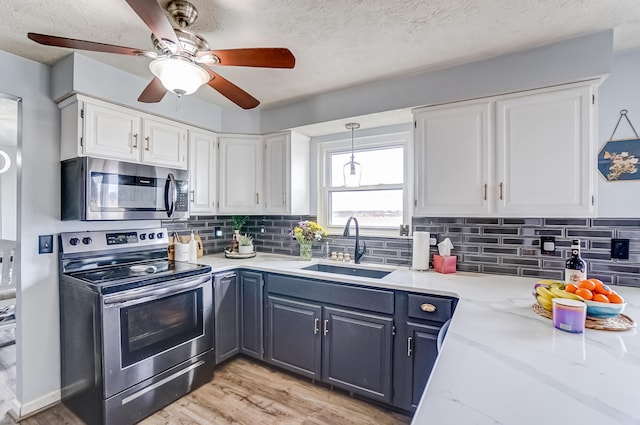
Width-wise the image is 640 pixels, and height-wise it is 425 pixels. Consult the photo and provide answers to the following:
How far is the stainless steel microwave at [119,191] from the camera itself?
2080 millimetres

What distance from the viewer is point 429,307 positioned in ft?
6.22

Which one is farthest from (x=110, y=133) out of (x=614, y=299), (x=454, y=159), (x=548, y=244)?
(x=548, y=244)

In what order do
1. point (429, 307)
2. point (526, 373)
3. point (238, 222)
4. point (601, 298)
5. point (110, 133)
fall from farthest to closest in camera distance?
point (238, 222) < point (110, 133) < point (429, 307) < point (601, 298) < point (526, 373)

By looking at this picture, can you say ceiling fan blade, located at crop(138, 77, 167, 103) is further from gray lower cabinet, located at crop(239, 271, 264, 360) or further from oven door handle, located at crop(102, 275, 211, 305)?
gray lower cabinet, located at crop(239, 271, 264, 360)

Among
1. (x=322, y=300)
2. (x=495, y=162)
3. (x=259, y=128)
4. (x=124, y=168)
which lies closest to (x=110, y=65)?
(x=124, y=168)

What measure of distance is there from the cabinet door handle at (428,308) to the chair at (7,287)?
156 inches

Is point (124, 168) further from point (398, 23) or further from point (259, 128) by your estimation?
point (398, 23)

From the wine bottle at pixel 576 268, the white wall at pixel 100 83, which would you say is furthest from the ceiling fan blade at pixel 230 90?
the wine bottle at pixel 576 268

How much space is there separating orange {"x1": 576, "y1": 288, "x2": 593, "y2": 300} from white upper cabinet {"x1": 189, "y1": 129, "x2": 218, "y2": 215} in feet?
8.99

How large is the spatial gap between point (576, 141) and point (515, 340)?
1.38 metres

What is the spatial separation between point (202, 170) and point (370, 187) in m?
1.59

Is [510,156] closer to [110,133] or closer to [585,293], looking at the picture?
[585,293]

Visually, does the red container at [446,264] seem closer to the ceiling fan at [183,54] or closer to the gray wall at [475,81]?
the gray wall at [475,81]

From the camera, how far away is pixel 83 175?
206 centimetres
